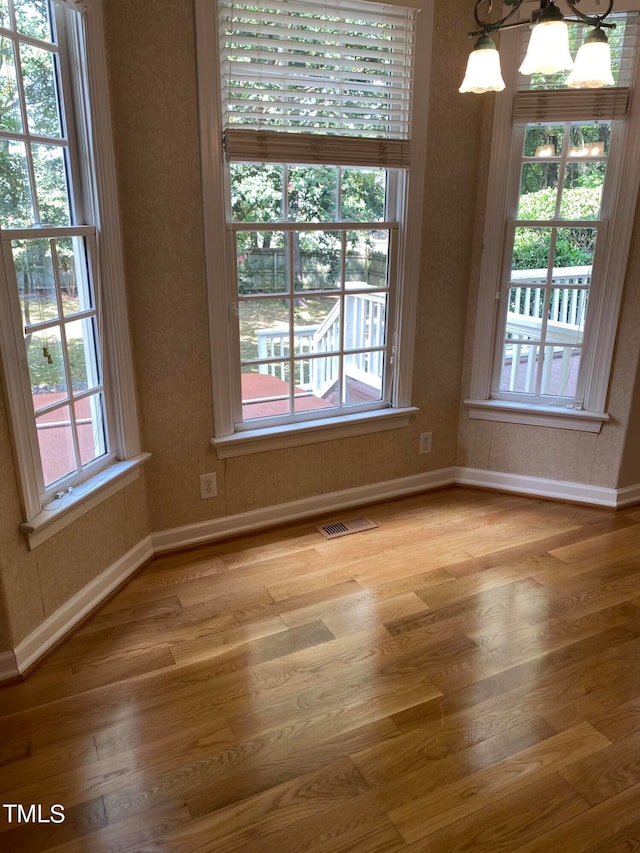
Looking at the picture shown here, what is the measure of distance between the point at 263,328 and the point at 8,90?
135 cm

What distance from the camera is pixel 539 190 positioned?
3191 mm

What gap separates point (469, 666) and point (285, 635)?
693mm

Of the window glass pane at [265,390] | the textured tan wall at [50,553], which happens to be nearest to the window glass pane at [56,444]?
the textured tan wall at [50,553]

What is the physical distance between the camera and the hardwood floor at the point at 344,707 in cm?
168

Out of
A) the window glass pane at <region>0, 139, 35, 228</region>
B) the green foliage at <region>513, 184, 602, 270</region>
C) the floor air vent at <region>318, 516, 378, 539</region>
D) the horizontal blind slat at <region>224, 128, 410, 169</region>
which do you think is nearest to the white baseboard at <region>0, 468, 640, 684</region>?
the floor air vent at <region>318, 516, 378, 539</region>

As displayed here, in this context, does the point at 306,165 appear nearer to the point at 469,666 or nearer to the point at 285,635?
the point at 285,635

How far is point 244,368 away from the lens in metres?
2.98

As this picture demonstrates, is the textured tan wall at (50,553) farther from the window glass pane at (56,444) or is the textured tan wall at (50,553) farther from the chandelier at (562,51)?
the chandelier at (562,51)

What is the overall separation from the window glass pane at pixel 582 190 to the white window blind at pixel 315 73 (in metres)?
0.86

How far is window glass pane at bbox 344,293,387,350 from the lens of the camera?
318cm

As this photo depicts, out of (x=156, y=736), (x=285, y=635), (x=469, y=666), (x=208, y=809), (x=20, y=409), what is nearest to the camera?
(x=208, y=809)

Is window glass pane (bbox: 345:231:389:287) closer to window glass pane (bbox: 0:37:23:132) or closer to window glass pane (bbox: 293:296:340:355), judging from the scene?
window glass pane (bbox: 293:296:340:355)

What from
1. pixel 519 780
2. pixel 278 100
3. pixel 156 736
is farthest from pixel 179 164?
pixel 519 780

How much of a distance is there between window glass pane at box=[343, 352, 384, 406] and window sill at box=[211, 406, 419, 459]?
96mm
